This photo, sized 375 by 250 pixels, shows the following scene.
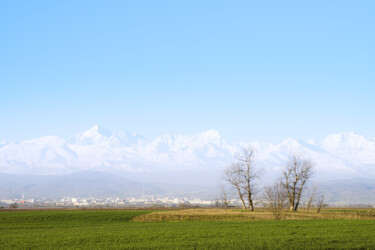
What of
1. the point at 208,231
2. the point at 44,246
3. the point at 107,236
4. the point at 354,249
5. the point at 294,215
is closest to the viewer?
the point at 354,249

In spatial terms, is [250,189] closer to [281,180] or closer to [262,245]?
[281,180]

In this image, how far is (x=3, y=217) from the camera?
74188 millimetres

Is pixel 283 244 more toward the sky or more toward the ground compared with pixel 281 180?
more toward the ground

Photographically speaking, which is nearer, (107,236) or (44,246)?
(44,246)

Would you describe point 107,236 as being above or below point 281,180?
below

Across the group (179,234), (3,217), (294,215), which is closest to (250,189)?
(294,215)

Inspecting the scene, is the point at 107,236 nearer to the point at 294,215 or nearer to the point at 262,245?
the point at 262,245

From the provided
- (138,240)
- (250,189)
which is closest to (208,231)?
(138,240)

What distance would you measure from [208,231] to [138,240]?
881cm

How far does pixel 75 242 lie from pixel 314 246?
18.9m

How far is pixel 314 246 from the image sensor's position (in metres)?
31.1

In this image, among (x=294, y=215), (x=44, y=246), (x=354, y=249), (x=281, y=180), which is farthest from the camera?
(x=281, y=180)

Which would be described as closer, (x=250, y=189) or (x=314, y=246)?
(x=314, y=246)

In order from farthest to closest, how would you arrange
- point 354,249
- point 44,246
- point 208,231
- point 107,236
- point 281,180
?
point 281,180 < point 208,231 < point 107,236 < point 44,246 < point 354,249
